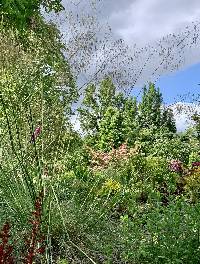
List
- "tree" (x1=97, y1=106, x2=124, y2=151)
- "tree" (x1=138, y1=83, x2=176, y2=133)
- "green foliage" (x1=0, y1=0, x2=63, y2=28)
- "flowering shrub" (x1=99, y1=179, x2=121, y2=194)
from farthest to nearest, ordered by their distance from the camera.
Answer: "tree" (x1=138, y1=83, x2=176, y2=133), "tree" (x1=97, y1=106, x2=124, y2=151), "green foliage" (x1=0, y1=0, x2=63, y2=28), "flowering shrub" (x1=99, y1=179, x2=121, y2=194)

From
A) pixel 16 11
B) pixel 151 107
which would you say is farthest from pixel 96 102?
pixel 16 11

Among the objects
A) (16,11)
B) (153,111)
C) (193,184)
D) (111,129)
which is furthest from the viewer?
(153,111)

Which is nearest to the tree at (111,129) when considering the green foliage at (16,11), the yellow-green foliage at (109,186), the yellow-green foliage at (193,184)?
the green foliage at (16,11)

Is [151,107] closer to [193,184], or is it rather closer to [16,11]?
[16,11]

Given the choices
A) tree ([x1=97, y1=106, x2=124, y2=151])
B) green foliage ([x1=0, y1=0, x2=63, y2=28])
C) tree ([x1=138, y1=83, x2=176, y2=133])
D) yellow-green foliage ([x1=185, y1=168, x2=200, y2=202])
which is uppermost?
tree ([x1=138, y1=83, x2=176, y2=133])

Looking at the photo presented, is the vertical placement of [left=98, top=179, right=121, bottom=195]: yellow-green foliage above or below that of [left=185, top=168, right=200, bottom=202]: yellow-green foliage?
below

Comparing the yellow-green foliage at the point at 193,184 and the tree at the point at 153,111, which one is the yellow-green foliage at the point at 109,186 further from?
the tree at the point at 153,111

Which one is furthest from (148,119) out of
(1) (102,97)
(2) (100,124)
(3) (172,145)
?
(3) (172,145)

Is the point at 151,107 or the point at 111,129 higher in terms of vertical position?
the point at 151,107

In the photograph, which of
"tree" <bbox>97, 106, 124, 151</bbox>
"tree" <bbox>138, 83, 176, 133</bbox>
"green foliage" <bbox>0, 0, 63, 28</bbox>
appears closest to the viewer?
"green foliage" <bbox>0, 0, 63, 28</bbox>

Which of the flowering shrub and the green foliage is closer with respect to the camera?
the flowering shrub

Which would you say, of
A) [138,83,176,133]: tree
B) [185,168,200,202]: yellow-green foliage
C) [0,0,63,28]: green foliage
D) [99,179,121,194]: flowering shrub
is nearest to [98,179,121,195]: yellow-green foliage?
[99,179,121,194]: flowering shrub

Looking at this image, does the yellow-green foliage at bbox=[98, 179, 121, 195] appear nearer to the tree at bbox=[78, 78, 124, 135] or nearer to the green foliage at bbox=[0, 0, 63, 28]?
the green foliage at bbox=[0, 0, 63, 28]

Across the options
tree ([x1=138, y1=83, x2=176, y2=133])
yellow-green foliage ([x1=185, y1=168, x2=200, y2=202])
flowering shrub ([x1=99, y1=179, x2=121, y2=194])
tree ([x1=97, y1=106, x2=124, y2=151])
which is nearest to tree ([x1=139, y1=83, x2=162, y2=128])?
tree ([x1=138, y1=83, x2=176, y2=133])
